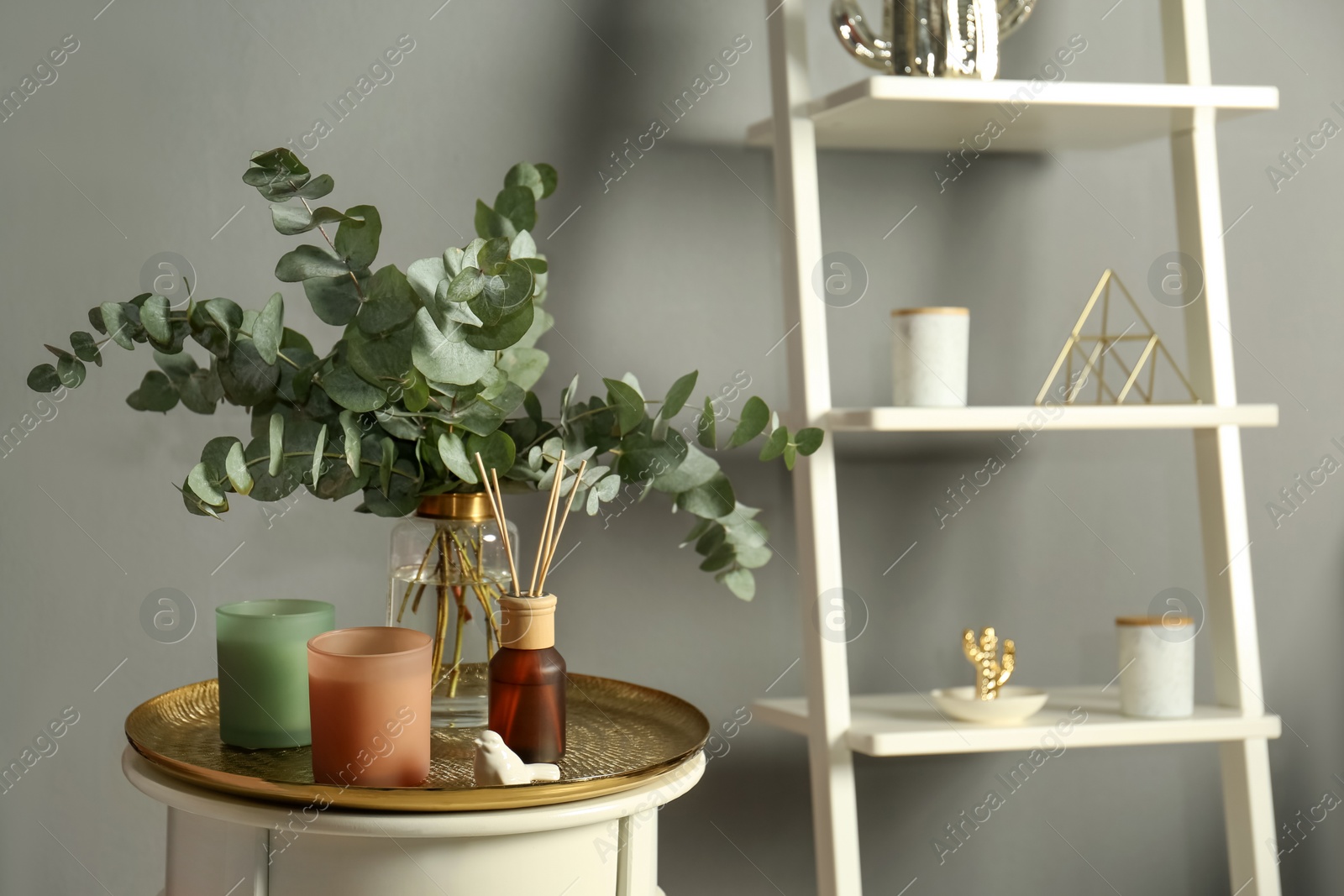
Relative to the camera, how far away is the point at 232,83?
4.40 feet

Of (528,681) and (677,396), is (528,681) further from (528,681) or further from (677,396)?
(677,396)

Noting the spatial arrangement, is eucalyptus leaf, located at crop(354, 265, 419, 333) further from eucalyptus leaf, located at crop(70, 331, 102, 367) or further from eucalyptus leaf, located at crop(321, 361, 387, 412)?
eucalyptus leaf, located at crop(70, 331, 102, 367)

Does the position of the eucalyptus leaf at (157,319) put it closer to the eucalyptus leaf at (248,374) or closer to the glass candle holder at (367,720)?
the eucalyptus leaf at (248,374)

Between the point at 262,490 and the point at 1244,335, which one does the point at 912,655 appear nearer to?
the point at 1244,335

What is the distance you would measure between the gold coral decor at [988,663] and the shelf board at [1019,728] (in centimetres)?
6

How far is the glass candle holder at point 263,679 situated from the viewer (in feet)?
3.01

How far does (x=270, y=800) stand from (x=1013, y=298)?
45.5 inches

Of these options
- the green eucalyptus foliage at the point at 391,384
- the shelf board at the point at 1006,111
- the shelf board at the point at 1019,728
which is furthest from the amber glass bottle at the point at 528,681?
the shelf board at the point at 1006,111

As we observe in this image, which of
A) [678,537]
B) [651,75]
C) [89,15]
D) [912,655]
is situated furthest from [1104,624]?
[89,15]

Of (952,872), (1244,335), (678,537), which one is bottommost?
(952,872)

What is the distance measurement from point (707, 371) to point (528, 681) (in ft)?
2.16

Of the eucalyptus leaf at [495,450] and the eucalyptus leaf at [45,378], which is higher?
the eucalyptus leaf at [45,378]

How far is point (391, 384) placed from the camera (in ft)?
3.01

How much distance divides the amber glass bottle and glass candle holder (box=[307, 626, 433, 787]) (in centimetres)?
8
